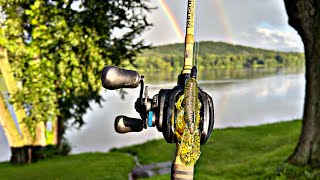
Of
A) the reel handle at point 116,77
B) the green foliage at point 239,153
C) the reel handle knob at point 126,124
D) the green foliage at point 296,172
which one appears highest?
the reel handle at point 116,77

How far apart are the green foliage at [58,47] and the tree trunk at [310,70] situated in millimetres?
7349

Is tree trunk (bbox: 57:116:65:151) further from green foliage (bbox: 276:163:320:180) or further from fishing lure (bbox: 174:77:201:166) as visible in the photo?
fishing lure (bbox: 174:77:201:166)

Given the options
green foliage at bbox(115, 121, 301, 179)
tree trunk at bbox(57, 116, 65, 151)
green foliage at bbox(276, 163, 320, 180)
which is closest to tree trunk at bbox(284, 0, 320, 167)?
green foliage at bbox(276, 163, 320, 180)

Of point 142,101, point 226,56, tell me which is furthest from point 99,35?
point 226,56

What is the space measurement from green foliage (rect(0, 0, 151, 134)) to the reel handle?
446 inches

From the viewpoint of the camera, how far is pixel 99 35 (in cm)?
1432

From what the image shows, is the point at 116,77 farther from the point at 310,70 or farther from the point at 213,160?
the point at 213,160

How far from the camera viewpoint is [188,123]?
2363mm

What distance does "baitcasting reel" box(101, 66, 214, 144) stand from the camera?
240 cm

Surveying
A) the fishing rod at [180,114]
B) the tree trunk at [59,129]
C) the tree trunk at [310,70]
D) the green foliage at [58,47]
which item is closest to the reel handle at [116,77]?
the fishing rod at [180,114]

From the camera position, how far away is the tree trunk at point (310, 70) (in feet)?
31.2

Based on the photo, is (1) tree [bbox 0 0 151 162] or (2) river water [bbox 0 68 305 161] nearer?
(1) tree [bbox 0 0 151 162]

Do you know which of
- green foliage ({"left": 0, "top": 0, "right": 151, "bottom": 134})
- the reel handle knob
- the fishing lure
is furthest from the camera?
green foliage ({"left": 0, "top": 0, "right": 151, "bottom": 134})

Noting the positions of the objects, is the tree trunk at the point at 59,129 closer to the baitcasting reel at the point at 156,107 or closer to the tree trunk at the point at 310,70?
the tree trunk at the point at 310,70
